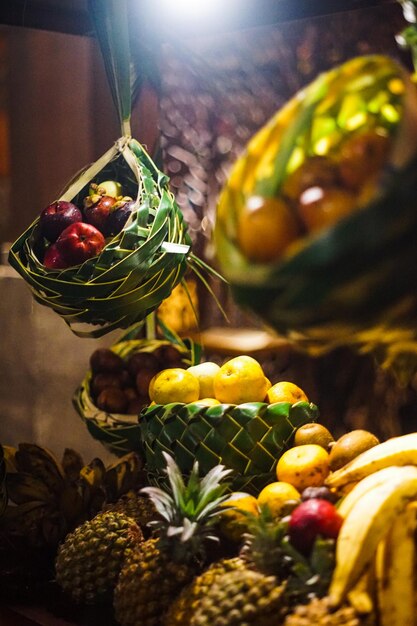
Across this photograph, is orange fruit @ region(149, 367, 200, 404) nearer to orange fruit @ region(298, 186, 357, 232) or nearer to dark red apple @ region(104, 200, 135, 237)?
dark red apple @ region(104, 200, 135, 237)

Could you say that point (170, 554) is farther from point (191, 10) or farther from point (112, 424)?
point (191, 10)

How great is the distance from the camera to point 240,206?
110 centimetres

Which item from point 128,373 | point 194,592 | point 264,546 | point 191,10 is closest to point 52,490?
point 128,373

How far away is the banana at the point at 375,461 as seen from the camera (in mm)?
1641

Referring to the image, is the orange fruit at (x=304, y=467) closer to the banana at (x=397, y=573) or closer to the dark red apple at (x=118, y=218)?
the banana at (x=397, y=573)

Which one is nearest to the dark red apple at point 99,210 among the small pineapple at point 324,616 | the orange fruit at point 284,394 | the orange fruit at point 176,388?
the orange fruit at point 176,388

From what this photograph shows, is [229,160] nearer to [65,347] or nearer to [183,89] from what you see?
[183,89]

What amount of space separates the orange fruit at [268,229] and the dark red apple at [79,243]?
91 cm

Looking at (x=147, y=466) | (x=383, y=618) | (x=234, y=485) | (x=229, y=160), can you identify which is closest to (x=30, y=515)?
(x=147, y=466)

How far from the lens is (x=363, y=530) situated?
55.8 inches

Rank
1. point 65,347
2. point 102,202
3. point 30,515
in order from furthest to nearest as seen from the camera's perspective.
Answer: point 65,347
point 30,515
point 102,202

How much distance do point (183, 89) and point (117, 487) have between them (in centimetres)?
167

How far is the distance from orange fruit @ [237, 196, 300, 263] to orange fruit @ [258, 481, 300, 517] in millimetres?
773

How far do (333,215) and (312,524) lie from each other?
0.70 meters
